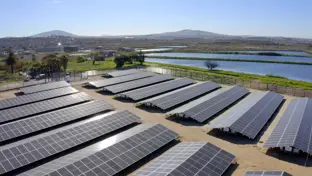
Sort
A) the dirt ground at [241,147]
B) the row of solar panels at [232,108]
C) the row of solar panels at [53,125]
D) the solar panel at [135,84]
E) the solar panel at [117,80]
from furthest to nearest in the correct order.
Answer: the solar panel at [117,80], the solar panel at [135,84], the row of solar panels at [232,108], the dirt ground at [241,147], the row of solar panels at [53,125]

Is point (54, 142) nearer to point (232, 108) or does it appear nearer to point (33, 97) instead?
point (33, 97)

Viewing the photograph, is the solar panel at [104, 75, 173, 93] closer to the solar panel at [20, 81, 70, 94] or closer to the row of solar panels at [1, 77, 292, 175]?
the row of solar panels at [1, 77, 292, 175]

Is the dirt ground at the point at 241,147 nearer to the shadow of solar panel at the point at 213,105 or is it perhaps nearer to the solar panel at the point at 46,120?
the shadow of solar panel at the point at 213,105

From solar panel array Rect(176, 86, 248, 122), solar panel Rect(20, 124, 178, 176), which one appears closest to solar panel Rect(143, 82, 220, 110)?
solar panel array Rect(176, 86, 248, 122)

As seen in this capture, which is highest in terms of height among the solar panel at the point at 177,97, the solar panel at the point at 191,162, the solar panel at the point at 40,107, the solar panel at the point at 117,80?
the solar panel at the point at 117,80

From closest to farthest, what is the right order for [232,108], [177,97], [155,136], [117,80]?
[155,136] < [232,108] < [177,97] < [117,80]

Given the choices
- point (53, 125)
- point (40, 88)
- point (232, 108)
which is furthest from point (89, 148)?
point (40, 88)

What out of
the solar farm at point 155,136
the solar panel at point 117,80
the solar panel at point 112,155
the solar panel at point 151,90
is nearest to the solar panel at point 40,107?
the solar farm at point 155,136

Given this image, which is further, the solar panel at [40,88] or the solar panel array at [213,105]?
the solar panel at [40,88]
